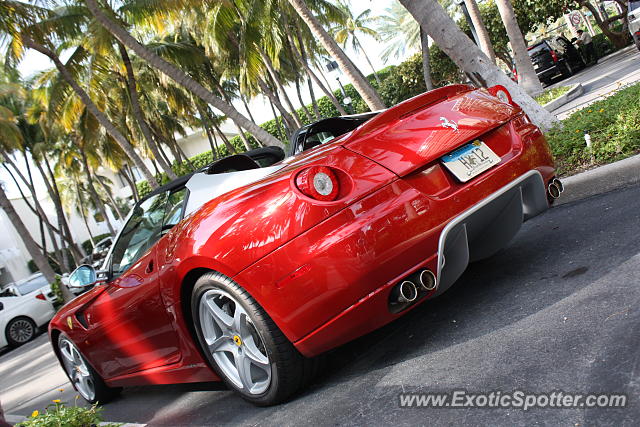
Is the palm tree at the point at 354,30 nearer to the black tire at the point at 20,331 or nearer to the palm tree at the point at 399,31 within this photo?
the palm tree at the point at 399,31

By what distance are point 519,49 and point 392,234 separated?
40.3 feet

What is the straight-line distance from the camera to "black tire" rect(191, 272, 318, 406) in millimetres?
2766

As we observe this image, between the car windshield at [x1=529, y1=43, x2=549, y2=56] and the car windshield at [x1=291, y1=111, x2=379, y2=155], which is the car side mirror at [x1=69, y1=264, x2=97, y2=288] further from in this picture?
the car windshield at [x1=529, y1=43, x2=549, y2=56]

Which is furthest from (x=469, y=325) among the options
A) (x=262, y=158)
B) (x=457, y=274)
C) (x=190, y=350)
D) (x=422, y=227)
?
(x=262, y=158)

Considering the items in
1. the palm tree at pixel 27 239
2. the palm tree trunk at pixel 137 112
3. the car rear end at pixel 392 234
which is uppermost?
the palm tree trunk at pixel 137 112

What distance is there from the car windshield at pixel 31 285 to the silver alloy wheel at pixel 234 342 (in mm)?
13826

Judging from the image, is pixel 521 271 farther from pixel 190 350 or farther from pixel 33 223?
pixel 33 223

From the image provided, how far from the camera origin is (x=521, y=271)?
3553 millimetres

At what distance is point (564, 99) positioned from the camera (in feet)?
39.3

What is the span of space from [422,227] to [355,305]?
1.55 ft

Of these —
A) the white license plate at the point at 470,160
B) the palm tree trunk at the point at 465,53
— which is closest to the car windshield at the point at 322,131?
the white license plate at the point at 470,160

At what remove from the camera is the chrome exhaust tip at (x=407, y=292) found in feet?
8.79

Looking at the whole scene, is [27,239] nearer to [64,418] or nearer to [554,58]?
[64,418]

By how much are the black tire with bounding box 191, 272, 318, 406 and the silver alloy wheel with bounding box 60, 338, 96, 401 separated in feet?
6.58
